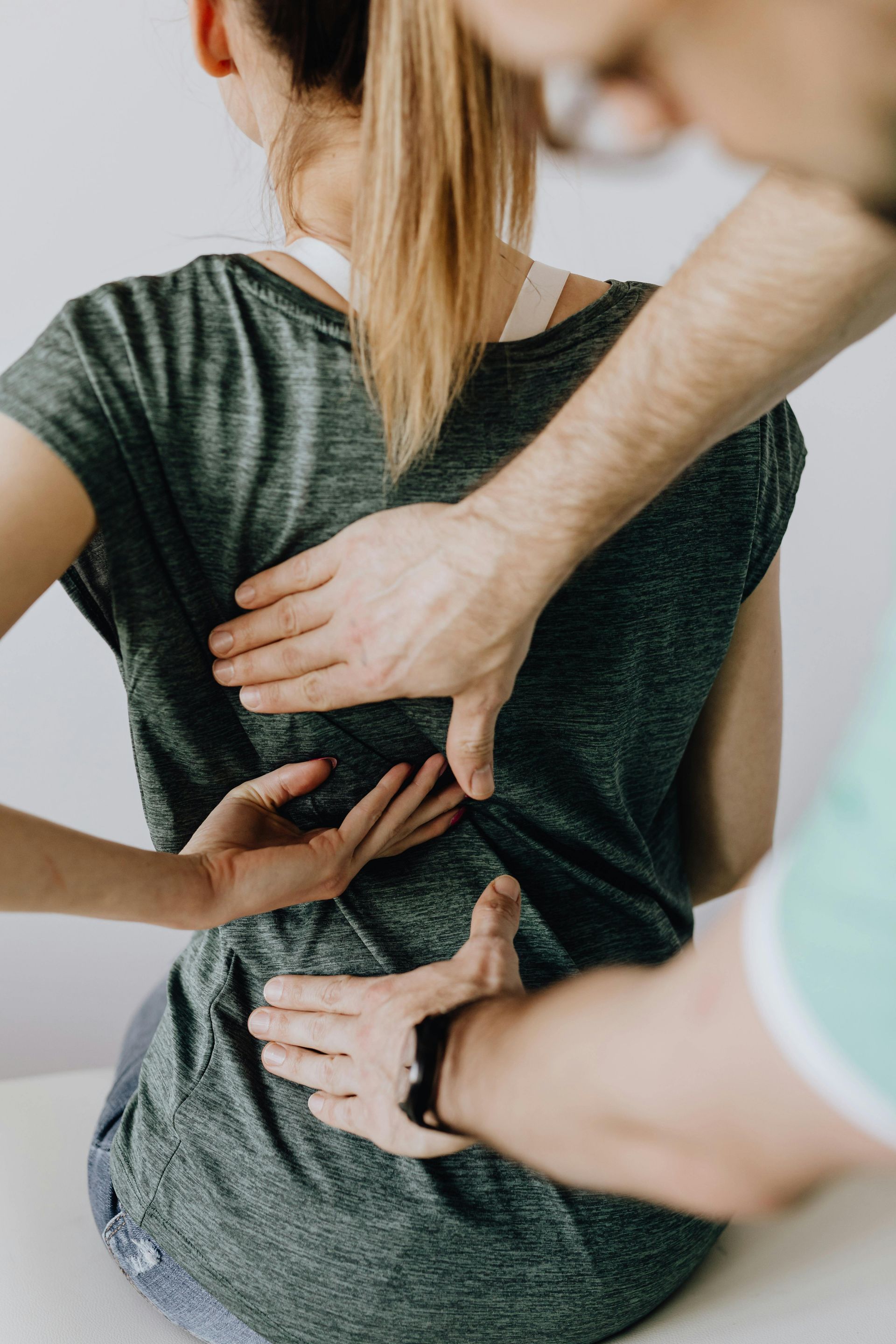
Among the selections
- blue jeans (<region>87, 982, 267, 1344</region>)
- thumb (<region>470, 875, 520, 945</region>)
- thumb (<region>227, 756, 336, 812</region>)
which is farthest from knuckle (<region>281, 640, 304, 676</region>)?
blue jeans (<region>87, 982, 267, 1344</region>)

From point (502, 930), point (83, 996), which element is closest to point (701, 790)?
point (502, 930)

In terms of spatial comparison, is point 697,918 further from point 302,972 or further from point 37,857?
point 37,857

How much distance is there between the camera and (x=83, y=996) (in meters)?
1.86

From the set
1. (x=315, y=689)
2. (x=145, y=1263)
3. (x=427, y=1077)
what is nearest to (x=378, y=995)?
(x=427, y=1077)

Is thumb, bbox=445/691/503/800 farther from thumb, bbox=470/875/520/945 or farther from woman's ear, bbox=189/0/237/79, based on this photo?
woman's ear, bbox=189/0/237/79

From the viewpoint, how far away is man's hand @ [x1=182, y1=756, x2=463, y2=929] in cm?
82

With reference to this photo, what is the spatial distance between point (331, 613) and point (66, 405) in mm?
232

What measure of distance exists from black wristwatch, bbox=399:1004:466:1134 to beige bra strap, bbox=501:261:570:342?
1.60ft

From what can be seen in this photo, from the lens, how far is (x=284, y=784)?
0.86 meters

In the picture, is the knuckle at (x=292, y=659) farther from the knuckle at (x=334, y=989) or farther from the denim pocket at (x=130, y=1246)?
the denim pocket at (x=130, y=1246)

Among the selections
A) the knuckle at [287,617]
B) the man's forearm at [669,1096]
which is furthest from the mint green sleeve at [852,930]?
the knuckle at [287,617]

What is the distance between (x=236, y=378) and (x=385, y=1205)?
26.3 inches

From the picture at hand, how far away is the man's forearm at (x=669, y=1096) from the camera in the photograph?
0.39 m

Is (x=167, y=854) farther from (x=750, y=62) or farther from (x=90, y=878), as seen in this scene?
(x=750, y=62)
